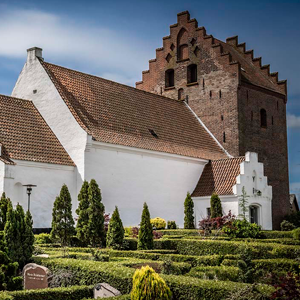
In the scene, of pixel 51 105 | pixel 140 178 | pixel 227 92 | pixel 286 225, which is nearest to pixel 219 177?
pixel 140 178

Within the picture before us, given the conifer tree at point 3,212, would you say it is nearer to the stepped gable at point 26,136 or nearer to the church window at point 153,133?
the stepped gable at point 26,136

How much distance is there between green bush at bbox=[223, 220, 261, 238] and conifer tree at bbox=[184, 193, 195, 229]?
645 centimetres

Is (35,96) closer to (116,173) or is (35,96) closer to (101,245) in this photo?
(116,173)

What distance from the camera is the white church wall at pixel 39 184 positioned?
20.8 metres

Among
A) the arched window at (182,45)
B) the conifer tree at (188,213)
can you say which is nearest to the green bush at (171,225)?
the conifer tree at (188,213)

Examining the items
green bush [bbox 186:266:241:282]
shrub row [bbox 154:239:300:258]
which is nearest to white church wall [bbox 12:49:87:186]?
shrub row [bbox 154:239:300:258]

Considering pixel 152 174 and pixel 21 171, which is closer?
pixel 21 171

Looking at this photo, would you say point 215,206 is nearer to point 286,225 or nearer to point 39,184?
point 286,225

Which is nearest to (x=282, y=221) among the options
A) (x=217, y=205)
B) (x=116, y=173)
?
(x=217, y=205)

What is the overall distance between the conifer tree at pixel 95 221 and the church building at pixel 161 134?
13.5ft

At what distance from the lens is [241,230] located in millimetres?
20547

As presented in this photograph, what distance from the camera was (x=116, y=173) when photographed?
25.0 metres

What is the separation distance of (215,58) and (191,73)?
8.66 feet

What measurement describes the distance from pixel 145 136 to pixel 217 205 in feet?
18.8
